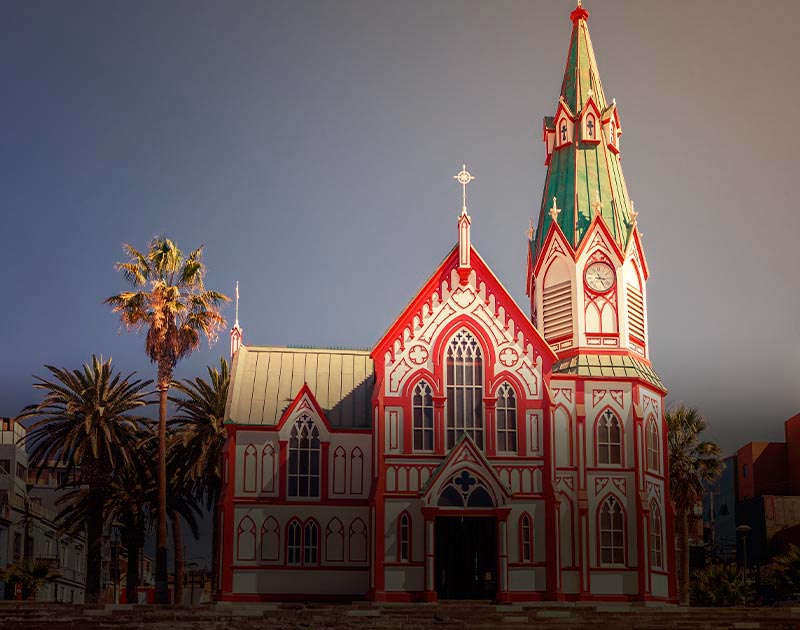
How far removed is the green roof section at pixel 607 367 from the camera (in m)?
53.9

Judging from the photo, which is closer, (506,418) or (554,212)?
(506,418)

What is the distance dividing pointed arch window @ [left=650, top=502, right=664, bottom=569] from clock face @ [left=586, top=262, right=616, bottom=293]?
10294 millimetres

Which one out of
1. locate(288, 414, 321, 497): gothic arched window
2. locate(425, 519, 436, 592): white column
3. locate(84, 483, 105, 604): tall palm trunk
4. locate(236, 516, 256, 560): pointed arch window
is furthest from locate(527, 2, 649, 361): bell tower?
locate(84, 483, 105, 604): tall palm trunk

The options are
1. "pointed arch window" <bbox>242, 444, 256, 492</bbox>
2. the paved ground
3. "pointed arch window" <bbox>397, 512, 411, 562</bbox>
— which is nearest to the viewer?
the paved ground

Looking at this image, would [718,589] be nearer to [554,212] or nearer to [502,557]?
[502,557]

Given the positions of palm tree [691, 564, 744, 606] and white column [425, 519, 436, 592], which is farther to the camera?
palm tree [691, 564, 744, 606]

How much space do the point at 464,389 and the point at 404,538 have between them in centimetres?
693

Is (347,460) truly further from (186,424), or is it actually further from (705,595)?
(705,595)

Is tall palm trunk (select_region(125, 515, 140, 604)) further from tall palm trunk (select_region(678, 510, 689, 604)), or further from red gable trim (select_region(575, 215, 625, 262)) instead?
tall palm trunk (select_region(678, 510, 689, 604))

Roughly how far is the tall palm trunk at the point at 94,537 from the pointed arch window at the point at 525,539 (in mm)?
23530

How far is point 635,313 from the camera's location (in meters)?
57.2

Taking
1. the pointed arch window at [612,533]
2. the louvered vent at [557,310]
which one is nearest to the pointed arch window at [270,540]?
the pointed arch window at [612,533]

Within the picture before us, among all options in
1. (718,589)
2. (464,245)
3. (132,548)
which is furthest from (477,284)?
(132,548)

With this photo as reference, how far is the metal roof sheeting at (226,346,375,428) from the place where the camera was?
55.1 m
